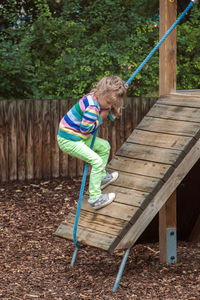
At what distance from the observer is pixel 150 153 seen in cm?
486

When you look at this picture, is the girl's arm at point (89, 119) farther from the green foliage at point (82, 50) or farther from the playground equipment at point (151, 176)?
the green foliage at point (82, 50)

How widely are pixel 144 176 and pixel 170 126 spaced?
0.61 m

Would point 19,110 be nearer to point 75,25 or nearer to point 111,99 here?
point 75,25

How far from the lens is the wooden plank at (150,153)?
4.65 meters

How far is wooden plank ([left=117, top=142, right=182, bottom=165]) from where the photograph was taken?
15.3 ft

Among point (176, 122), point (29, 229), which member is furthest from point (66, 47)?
point (176, 122)

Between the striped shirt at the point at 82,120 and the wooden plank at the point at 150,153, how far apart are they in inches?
18.9

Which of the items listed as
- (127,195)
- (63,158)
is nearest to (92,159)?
(127,195)

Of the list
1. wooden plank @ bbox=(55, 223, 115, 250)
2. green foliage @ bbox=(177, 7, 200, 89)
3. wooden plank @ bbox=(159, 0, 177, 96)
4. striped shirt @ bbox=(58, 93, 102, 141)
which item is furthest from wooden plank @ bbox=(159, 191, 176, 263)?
green foliage @ bbox=(177, 7, 200, 89)

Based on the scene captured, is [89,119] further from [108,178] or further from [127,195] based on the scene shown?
[127,195]

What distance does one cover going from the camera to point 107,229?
4473 millimetres

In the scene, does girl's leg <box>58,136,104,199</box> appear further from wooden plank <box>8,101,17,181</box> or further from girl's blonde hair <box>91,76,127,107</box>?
wooden plank <box>8,101,17,181</box>

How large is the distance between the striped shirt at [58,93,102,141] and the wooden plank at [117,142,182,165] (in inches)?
18.9

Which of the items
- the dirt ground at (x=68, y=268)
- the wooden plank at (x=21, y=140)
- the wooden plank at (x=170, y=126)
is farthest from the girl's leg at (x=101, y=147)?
the wooden plank at (x=21, y=140)
